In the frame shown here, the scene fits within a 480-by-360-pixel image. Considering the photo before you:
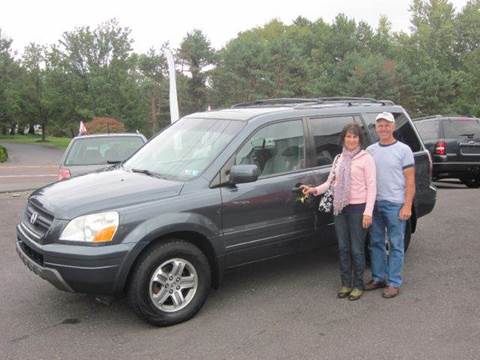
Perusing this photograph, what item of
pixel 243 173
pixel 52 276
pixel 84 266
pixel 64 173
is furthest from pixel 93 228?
pixel 64 173

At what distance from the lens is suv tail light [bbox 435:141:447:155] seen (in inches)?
466

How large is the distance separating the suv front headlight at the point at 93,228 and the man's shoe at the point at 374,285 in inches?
100

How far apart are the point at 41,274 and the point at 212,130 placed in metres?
2.01

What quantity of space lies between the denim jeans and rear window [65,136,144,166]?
489 cm

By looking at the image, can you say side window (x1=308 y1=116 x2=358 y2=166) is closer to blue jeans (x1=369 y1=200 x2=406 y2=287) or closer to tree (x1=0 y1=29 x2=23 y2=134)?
blue jeans (x1=369 y1=200 x2=406 y2=287)

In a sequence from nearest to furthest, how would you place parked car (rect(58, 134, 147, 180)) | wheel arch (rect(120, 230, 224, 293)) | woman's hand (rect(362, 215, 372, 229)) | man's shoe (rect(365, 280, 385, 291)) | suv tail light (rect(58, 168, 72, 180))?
1. wheel arch (rect(120, 230, 224, 293))
2. woman's hand (rect(362, 215, 372, 229))
3. man's shoe (rect(365, 280, 385, 291))
4. suv tail light (rect(58, 168, 72, 180))
5. parked car (rect(58, 134, 147, 180))

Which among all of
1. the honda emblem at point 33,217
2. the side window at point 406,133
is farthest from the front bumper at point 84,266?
the side window at point 406,133

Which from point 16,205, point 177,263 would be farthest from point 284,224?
point 16,205

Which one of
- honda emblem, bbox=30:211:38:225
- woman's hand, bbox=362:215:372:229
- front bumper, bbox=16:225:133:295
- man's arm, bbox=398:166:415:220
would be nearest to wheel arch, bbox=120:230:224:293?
front bumper, bbox=16:225:133:295

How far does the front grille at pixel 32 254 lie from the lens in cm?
403

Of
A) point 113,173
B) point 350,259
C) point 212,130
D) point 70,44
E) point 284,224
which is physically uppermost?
point 70,44

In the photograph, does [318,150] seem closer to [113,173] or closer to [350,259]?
[350,259]

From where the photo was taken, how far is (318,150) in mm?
5094

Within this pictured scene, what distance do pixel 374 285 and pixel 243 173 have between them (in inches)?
72.3
